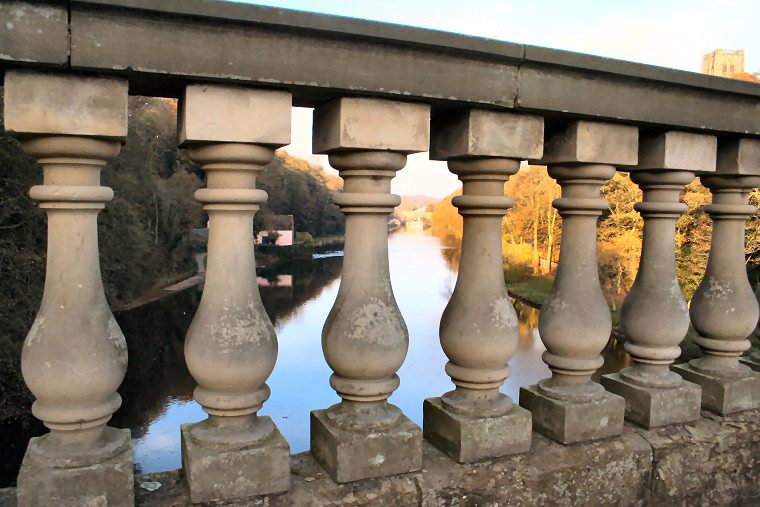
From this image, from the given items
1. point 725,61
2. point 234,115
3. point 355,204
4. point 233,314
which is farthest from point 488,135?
point 725,61

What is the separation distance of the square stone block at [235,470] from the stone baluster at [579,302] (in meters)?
1.40

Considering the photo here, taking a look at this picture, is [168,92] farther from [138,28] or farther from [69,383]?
[69,383]

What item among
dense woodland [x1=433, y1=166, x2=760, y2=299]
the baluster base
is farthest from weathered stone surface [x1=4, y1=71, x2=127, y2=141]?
dense woodland [x1=433, y1=166, x2=760, y2=299]

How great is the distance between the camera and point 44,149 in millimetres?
2066

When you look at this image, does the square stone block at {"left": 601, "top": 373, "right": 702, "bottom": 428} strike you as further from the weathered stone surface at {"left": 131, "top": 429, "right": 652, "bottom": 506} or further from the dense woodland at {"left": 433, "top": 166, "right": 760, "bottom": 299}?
the dense woodland at {"left": 433, "top": 166, "right": 760, "bottom": 299}

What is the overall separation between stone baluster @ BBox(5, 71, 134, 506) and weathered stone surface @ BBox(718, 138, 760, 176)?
317 centimetres

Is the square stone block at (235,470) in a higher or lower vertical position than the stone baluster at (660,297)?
lower

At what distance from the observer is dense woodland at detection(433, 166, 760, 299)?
77.4 feet

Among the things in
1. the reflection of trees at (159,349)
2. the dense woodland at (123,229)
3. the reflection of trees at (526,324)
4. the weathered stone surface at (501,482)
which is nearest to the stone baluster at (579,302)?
the weathered stone surface at (501,482)

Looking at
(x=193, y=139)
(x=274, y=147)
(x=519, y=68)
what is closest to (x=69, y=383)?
(x=193, y=139)

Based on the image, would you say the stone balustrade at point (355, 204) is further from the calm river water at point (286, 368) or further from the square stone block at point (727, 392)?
the calm river water at point (286, 368)

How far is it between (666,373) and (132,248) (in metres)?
24.6

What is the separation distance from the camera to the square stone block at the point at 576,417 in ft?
9.67

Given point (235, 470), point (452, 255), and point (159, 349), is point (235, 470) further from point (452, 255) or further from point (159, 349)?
point (452, 255)
